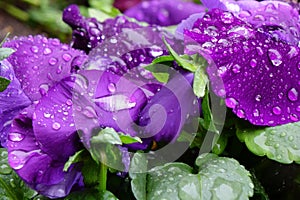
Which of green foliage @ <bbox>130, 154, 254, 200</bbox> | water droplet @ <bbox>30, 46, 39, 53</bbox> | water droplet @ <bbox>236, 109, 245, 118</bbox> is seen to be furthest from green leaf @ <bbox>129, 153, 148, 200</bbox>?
water droplet @ <bbox>30, 46, 39, 53</bbox>

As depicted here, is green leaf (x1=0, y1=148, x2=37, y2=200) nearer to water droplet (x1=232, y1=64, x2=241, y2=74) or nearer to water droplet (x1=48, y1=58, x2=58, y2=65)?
water droplet (x1=48, y1=58, x2=58, y2=65)

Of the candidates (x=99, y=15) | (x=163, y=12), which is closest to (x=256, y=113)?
(x=99, y=15)

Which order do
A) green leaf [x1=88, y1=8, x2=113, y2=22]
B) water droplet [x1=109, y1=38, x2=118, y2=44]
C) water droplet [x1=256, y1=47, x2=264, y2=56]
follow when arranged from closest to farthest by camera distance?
water droplet [x1=256, y1=47, x2=264, y2=56], water droplet [x1=109, y1=38, x2=118, y2=44], green leaf [x1=88, y1=8, x2=113, y2=22]

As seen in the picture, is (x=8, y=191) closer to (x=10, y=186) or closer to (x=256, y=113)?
(x=10, y=186)

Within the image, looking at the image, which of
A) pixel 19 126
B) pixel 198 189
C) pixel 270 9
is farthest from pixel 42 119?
pixel 270 9

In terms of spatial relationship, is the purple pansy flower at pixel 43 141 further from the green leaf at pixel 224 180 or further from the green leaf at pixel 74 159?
the green leaf at pixel 224 180

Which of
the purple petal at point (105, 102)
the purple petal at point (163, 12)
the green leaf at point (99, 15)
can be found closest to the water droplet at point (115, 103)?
the purple petal at point (105, 102)

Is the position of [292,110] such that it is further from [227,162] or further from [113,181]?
[113,181]
